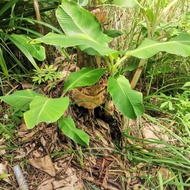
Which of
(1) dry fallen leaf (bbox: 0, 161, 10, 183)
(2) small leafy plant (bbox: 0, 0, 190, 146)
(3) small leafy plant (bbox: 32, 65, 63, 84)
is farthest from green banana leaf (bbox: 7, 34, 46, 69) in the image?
(1) dry fallen leaf (bbox: 0, 161, 10, 183)

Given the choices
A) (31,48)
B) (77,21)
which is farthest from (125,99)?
(31,48)

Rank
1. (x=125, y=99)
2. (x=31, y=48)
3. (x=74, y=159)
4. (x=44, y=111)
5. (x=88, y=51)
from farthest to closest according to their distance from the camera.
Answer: (x=31, y=48), (x=74, y=159), (x=88, y=51), (x=125, y=99), (x=44, y=111)

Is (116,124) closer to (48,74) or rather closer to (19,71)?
(48,74)

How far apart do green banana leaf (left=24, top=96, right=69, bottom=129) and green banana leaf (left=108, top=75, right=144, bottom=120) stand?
26cm

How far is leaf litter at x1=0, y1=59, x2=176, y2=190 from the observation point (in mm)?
1584

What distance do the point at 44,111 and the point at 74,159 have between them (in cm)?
51

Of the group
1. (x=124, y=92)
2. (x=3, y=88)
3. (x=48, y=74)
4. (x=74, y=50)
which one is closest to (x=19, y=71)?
(x=3, y=88)

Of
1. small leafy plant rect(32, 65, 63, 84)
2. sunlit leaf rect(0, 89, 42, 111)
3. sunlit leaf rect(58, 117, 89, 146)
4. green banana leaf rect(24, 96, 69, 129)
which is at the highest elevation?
green banana leaf rect(24, 96, 69, 129)

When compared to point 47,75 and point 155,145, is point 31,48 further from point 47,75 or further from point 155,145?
point 155,145

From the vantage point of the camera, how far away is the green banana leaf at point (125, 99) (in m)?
1.38

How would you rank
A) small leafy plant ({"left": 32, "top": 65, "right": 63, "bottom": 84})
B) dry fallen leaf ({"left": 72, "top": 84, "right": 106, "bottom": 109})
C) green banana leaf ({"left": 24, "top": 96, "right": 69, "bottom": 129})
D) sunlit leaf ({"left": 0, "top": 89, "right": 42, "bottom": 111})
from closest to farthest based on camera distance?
1. green banana leaf ({"left": 24, "top": 96, "right": 69, "bottom": 129})
2. sunlit leaf ({"left": 0, "top": 89, "right": 42, "bottom": 111})
3. dry fallen leaf ({"left": 72, "top": 84, "right": 106, "bottom": 109})
4. small leafy plant ({"left": 32, "top": 65, "right": 63, "bottom": 84})

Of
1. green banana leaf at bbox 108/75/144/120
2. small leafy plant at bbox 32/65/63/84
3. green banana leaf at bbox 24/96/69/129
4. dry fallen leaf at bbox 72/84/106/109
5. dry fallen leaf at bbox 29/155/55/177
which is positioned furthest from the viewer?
small leafy plant at bbox 32/65/63/84

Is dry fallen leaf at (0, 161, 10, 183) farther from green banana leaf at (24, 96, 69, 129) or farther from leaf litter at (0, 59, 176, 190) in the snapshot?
green banana leaf at (24, 96, 69, 129)

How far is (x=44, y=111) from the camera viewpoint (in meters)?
1.30
